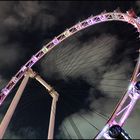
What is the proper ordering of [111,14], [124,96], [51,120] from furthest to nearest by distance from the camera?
[111,14] < [51,120] < [124,96]

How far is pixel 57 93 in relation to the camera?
47469 mm

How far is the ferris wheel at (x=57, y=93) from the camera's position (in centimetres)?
3828

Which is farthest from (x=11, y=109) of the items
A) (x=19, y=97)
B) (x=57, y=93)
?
(x=57, y=93)

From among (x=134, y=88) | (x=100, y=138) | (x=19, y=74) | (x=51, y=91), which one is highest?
(x=19, y=74)

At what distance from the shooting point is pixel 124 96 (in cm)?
4134

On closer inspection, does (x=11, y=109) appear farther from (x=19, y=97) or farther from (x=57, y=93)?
(x=57, y=93)

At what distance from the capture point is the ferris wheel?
3828 centimetres

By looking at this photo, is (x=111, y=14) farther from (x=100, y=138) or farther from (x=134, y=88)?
(x=100, y=138)

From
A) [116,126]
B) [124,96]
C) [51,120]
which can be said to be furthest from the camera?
[51,120]

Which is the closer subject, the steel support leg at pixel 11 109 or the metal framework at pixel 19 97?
the steel support leg at pixel 11 109

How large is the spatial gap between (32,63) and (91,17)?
10072mm

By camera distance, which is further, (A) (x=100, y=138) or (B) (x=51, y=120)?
(B) (x=51, y=120)

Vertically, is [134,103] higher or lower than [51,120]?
lower

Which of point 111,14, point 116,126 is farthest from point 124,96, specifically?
point 111,14
